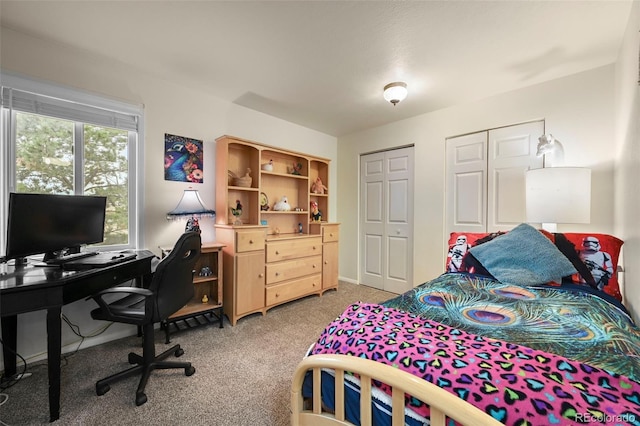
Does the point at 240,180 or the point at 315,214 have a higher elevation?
the point at 240,180

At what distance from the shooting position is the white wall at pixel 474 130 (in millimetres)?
2238

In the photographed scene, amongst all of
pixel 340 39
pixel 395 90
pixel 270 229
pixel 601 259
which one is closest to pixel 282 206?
pixel 270 229

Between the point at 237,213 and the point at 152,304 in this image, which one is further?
the point at 237,213

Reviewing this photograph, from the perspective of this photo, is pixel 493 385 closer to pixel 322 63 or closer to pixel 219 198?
pixel 322 63

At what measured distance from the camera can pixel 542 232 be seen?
2053 millimetres

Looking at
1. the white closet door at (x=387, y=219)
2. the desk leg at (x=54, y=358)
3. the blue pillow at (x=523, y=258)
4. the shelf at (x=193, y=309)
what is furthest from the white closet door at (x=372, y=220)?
the desk leg at (x=54, y=358)

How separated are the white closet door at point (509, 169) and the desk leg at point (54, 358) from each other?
12.3ft

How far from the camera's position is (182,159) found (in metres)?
2.67

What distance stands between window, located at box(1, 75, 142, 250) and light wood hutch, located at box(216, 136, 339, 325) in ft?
2.73

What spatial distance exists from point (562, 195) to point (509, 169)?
940 millimetres

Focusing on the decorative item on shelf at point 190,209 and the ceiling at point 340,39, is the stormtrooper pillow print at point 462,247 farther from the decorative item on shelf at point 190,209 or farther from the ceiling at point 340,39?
the decorative item on shelf at point 190,209

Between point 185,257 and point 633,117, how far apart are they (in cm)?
294

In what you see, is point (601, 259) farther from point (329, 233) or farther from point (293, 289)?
point (293, 289)

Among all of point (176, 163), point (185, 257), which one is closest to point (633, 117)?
point (185, 257)
